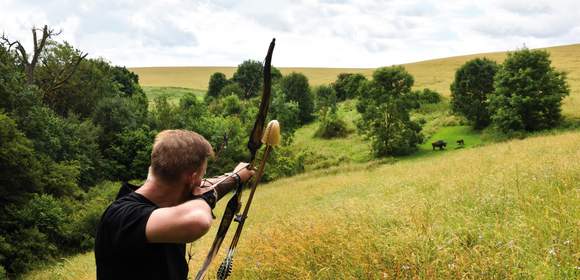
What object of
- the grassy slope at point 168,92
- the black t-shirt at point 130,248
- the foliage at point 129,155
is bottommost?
the foliage at point 129,155

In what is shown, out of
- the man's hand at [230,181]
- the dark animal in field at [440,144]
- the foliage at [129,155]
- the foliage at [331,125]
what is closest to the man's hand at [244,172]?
the man's hand at [230,181]

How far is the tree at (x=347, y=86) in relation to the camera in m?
64.8

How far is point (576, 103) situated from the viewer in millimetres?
40344

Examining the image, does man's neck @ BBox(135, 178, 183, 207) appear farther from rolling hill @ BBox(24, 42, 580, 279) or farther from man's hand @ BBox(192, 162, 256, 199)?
rolling hill @ BBox(24, 42, 580, 279)

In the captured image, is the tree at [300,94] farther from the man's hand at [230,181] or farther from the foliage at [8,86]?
the man's hand at [230,181]

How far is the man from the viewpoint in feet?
7.20

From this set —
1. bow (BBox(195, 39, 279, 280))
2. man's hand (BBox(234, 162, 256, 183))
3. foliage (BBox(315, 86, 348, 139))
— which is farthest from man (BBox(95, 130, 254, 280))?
foliage (BBox(315, 86, 348, 139))

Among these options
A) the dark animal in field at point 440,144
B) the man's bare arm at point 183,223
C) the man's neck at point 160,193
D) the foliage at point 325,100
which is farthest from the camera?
the foliage at point 325,100

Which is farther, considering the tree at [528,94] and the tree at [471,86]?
the tree at [471,86]

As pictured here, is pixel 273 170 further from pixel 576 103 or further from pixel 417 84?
pixel 417 84

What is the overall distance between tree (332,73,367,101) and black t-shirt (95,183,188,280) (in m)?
61.8

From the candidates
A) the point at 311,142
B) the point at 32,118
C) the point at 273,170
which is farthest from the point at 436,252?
the point at 311,142

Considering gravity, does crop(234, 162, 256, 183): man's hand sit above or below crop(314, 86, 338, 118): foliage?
above

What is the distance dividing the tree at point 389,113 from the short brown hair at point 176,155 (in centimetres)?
3731
